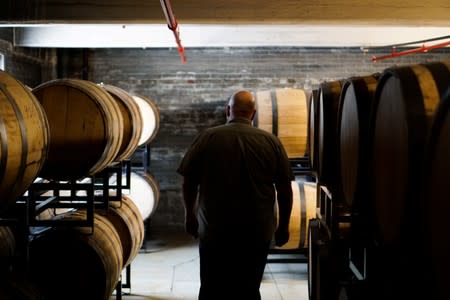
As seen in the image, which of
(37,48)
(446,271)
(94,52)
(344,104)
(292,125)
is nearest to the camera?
(446,271)

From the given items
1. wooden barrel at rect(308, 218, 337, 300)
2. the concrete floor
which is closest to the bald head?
wooden barrel at rect(308, 218, 337, 300)

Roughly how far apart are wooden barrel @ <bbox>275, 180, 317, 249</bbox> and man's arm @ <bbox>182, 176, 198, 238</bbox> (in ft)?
8.80

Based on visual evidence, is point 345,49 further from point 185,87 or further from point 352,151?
point 352,151

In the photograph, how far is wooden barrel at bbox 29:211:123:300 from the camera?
383cm

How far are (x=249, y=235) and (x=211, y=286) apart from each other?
1.36ft

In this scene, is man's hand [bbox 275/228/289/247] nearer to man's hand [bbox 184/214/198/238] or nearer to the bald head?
man's hand [bbox 184/214/198/238]

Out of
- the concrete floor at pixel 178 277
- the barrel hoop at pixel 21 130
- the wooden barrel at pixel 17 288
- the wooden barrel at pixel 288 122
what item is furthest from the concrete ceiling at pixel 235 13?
the barrel hoop at pixel 21 130

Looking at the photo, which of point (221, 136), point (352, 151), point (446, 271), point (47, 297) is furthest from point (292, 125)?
point (446, 271)

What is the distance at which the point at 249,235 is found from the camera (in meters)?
3.62

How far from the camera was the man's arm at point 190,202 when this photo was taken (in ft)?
12.1

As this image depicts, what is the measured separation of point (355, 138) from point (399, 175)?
738mm

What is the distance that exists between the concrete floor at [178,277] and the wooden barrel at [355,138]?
356cm

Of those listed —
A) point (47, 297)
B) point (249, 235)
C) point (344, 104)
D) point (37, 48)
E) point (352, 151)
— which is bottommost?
point (47, 297)

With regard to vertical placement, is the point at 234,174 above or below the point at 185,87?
below
